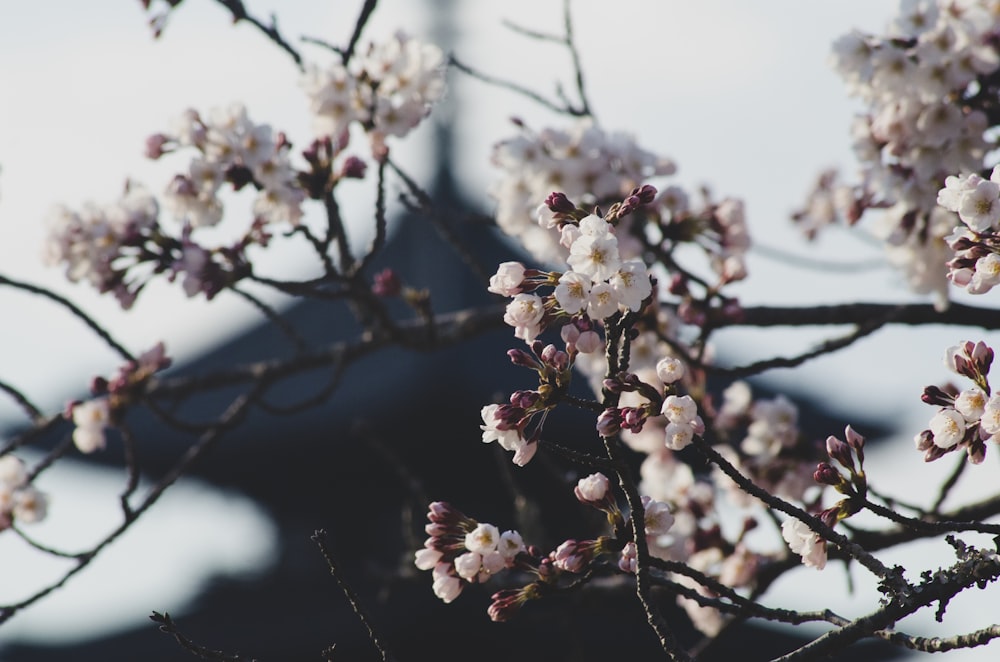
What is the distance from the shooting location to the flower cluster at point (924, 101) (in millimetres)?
3432

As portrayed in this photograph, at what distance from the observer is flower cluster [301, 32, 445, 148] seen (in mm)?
3434

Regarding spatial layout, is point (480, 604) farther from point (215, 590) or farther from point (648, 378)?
point (648, 378)

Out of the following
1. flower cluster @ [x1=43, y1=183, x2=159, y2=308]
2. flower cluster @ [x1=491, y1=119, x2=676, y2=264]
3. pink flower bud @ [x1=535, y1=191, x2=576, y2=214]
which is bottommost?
pink flower bud @ [x1=535, y1=191, x2=576, y2=214]

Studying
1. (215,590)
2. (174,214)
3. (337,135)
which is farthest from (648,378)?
(215,590)

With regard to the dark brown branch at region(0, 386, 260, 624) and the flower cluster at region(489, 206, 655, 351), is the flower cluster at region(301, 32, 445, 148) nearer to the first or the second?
the dark brown branch at region(0, 386, 260, 624)

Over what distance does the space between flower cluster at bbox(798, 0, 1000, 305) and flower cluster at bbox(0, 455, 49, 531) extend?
259cm

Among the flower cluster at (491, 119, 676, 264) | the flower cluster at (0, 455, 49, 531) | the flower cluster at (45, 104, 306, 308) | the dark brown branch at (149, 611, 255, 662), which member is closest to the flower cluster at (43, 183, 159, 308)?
the flower cluster at (45, 104, 306, 308)

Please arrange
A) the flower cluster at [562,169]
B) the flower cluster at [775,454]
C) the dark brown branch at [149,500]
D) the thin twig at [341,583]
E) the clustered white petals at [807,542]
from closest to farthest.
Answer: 1. the thin twig at [341,583]
2. the clustered white petals at [807,542]
3. the dark brown branch at [149,500]
4. the flower cluster at [562,169]
5. the flower cluster at [775,454]

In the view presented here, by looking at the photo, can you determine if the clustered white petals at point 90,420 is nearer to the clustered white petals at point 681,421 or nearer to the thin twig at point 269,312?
the thin twig at point 269,312

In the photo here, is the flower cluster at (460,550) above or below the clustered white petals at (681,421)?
below

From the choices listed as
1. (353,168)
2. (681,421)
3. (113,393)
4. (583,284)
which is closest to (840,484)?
(681,421)

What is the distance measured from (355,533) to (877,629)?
32.2 ft

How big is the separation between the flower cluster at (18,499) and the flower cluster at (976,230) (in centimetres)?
258

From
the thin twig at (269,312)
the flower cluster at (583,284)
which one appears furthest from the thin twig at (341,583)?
the thin twig at (269,312)
